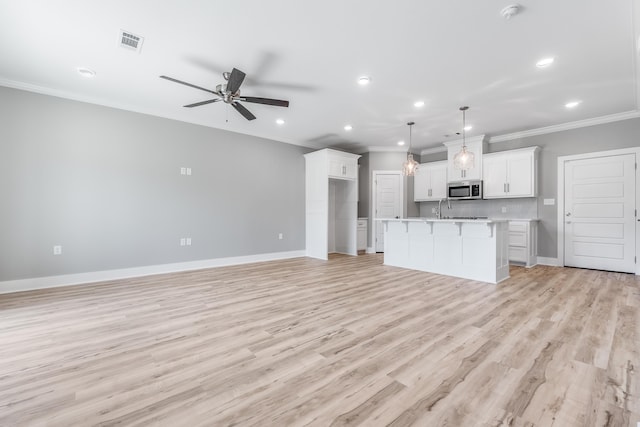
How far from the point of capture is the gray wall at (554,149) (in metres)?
5.02

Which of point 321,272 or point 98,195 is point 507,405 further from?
point 98,195

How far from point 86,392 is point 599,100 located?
6.85 m

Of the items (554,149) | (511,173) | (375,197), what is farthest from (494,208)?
(375,197)

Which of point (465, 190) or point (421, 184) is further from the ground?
point (421, 184)

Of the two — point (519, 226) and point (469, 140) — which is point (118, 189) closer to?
point (469, 140)

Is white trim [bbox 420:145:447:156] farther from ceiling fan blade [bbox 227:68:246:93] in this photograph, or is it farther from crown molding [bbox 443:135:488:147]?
ceiling fan blade [bbox 227:68:246:93]

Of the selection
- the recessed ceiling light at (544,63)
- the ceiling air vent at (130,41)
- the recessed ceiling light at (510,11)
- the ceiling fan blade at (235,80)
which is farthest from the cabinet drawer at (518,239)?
the ceiling air vent at (130,41)

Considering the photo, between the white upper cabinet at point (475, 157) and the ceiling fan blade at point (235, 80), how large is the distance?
16.8ft

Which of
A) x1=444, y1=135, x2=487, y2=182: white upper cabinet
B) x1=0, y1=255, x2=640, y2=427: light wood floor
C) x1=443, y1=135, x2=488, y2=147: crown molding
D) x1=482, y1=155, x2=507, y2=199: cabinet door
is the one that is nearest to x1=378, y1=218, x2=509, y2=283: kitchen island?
x1=0, y1=255, x2=640, y2=427: light wood floor

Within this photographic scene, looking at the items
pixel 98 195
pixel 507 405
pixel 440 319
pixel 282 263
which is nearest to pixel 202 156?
pixel 98 195

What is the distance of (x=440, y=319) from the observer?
108 inches

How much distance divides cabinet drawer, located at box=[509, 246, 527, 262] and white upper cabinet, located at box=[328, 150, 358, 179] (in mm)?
3721

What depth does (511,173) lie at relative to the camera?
231 inches

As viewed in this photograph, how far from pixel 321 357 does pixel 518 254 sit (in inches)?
209
